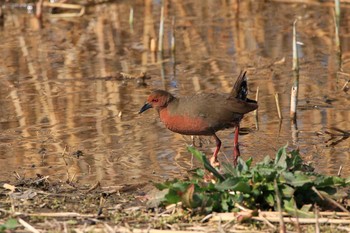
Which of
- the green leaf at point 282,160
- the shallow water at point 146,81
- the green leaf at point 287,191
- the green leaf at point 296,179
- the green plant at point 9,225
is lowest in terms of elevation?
the shallow water at point 146,81

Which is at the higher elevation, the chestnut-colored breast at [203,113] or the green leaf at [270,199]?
the chestnut-colored breast at [203,113]

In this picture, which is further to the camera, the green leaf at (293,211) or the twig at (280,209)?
the green leaf at (293,211)

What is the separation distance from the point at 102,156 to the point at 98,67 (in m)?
3.40

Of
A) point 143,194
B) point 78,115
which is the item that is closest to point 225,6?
point 78,115

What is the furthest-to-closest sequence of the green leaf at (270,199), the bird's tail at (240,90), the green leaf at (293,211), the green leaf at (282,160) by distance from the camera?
1. the bird's tail at (240,90)
2. the green leaf at (282,160)
3. the green leaf at (270,199)
4. the green leaf at (293,211)

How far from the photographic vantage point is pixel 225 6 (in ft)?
43.8

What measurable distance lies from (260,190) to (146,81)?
4840mm

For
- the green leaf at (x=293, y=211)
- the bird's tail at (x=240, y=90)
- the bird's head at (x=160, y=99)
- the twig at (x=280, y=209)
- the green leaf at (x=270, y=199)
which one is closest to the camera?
the twig at (x=280, y=209)

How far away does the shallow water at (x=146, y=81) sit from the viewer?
23.6ft

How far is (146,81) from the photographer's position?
32.3ft

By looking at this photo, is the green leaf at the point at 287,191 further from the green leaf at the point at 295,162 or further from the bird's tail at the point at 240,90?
the bird's tail at the point at 240,90

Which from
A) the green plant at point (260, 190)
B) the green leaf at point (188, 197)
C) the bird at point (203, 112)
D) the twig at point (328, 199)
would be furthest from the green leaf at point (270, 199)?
the bird at point (203, 112)

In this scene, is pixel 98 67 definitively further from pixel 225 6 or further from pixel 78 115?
pixel 225 6

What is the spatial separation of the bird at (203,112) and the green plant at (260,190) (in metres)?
1.45
